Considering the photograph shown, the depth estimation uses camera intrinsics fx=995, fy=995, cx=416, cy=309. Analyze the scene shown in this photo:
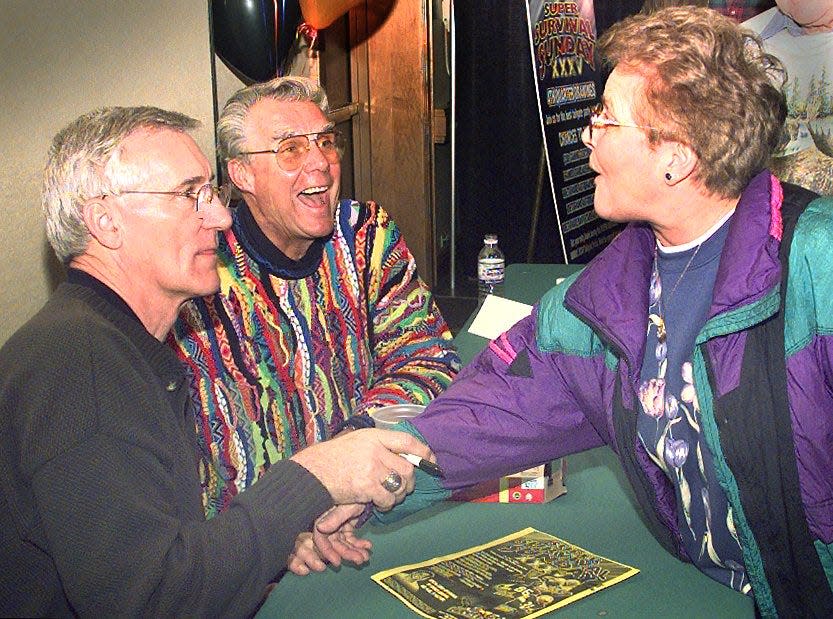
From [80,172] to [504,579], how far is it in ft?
3.22

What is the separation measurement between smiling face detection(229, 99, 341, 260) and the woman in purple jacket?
2.07 ft

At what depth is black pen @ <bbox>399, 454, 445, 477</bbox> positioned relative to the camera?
1907mm

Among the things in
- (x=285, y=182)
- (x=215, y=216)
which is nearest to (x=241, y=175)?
(x=285, y=182)

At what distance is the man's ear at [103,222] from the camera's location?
167cm

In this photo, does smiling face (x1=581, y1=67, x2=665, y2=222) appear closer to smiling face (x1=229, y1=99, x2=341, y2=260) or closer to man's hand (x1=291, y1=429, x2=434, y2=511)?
man's hand (x1=291, y1=429, x2=434, y2=511)

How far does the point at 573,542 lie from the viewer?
5.93 feet

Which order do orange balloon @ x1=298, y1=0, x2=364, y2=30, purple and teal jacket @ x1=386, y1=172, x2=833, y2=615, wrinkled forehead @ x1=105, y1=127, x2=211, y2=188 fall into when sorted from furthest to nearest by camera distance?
orange balloon @ x1=298, y1=0, x2=364, y2=30, wrinkled forehead @ x1=105, y1=127, x2=211, y2=188, purple and teal jacket @ x1=386, y1=172, x2=833, y2=615

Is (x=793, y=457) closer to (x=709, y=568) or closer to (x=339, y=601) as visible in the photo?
(x=709, y=568)

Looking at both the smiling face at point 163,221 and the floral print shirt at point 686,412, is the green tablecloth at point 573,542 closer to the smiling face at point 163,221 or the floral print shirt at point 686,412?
the floral print shirt at point 686,412

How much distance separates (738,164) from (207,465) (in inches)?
51.1

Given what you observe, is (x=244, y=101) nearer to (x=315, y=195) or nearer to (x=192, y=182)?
(x=315, y=195)

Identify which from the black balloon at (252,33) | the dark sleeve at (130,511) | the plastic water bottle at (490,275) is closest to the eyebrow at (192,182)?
the dark sleeve at (130,511)

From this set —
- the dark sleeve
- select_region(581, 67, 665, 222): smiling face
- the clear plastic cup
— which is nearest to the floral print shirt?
select_region(581, 67, 665, 222): smiling face

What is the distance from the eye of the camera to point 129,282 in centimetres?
171
